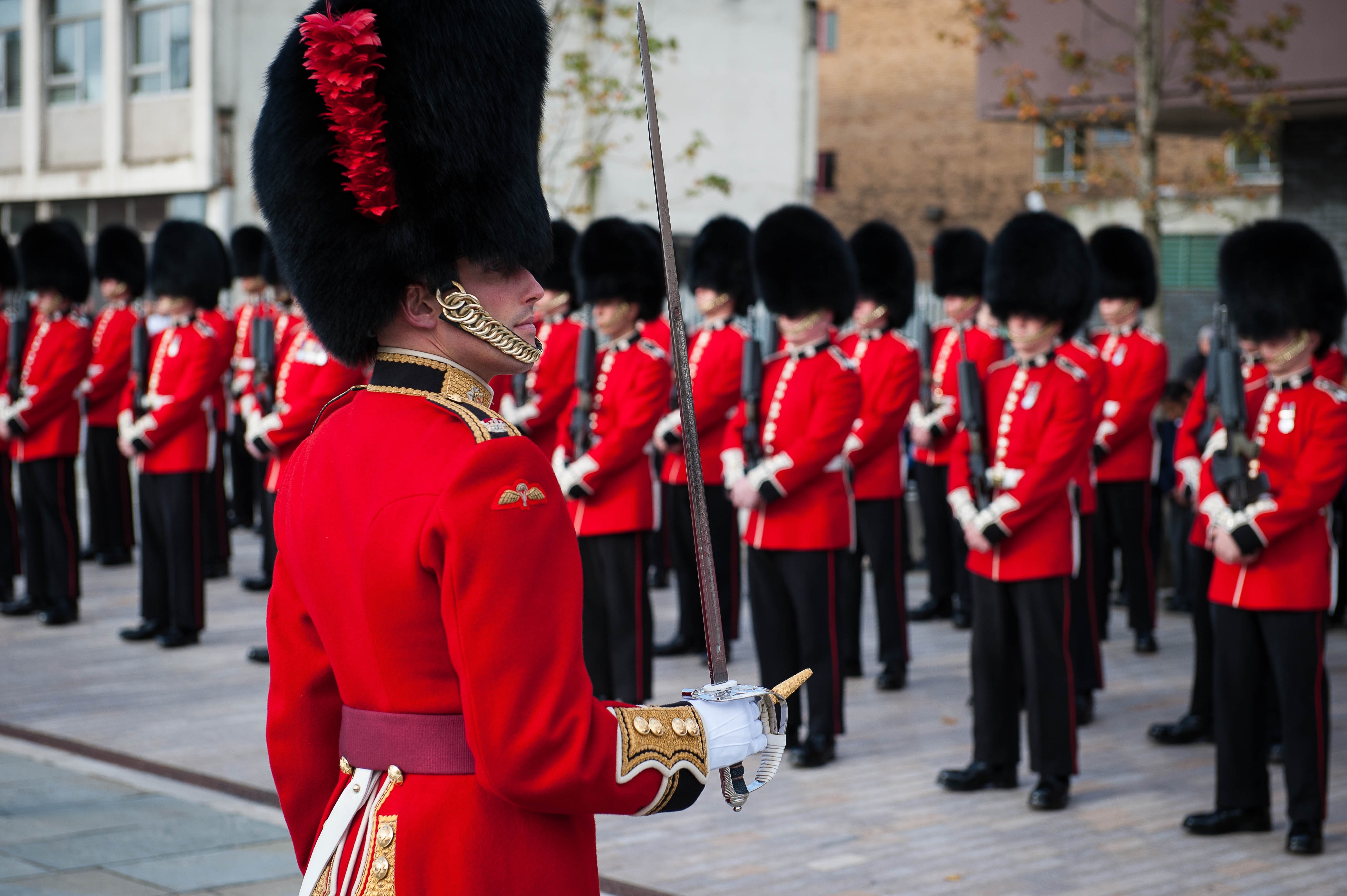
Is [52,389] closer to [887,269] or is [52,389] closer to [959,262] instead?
[887,269]

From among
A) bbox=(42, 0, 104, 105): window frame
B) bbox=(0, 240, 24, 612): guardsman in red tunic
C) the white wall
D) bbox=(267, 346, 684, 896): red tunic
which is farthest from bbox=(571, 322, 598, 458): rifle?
bbox=(42, 0, 104, 105): window frame

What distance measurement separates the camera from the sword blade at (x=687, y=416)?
2016mm

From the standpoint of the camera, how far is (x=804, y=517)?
5.96 m

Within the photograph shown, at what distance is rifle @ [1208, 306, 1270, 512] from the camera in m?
4.95

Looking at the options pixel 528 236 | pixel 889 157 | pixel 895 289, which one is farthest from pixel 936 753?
pixel 889 157

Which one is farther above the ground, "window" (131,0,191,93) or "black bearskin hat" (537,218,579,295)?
"window" (131,0,191,93)

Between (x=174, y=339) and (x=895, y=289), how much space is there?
3910 mm

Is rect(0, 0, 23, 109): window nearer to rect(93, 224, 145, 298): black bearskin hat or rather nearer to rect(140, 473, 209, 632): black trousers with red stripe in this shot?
rect(93, 224, 145, 298): black bearskin hat

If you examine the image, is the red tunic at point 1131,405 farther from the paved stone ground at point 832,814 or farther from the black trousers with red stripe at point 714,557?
the black trousers with red stripe at point 714,557

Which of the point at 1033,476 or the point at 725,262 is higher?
the point at 725,262

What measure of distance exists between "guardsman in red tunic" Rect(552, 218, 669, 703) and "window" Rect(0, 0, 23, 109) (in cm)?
2047

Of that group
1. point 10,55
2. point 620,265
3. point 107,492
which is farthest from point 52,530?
point 10,55

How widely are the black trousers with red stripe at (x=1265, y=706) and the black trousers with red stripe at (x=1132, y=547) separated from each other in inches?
122

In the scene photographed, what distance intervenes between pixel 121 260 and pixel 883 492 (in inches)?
208
